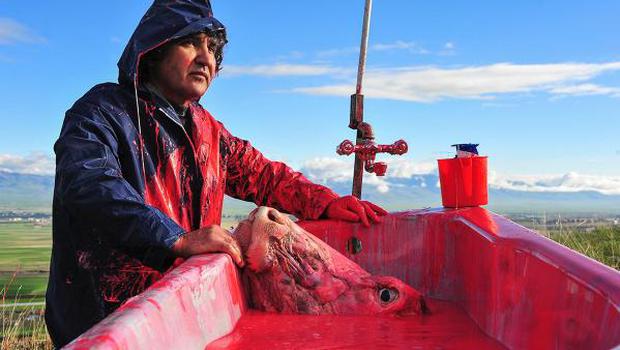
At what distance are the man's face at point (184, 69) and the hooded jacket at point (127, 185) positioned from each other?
8 cm

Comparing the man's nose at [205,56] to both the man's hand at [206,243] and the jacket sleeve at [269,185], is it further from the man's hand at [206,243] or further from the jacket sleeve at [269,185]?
the man's hand at [206,243]

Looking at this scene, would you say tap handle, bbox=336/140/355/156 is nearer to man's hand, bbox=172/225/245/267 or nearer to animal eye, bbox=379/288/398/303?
animal eye, bbox=379/288/398/303

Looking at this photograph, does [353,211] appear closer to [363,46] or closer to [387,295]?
[387,295]

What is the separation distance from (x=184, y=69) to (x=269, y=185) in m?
1.11

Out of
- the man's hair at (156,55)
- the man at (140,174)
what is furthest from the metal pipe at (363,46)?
the man's hair at (156,55)

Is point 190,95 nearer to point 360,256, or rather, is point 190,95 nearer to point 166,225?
point 166,225

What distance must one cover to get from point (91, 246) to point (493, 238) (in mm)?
1682

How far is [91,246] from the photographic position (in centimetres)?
307

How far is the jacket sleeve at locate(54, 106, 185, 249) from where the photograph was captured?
2684 mm

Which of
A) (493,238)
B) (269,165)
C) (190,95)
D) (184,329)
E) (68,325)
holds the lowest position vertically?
(68,325)

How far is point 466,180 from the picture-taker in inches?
161

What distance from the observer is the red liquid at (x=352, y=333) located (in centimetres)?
269

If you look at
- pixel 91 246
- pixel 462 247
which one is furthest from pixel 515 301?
pixel 91 246

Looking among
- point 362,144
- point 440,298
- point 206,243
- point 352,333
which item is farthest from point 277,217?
point 362,144
